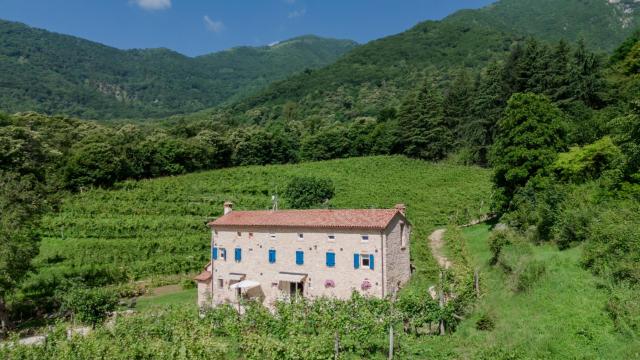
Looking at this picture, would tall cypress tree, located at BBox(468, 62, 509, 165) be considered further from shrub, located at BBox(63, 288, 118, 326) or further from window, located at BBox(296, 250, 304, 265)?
shrub, located at BBox(63, 288, 118, 326)

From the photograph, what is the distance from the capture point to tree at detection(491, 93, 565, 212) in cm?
2656

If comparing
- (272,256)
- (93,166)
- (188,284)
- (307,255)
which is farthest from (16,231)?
(93,166)

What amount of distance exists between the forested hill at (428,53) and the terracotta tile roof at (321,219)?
252ft

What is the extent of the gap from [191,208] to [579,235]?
37658mm

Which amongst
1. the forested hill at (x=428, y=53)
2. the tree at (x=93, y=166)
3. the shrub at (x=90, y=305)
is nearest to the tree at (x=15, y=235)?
the shrub at (x=90, y=305)

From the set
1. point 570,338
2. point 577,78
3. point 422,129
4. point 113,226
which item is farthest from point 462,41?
point 570,338

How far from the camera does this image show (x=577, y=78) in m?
43.9

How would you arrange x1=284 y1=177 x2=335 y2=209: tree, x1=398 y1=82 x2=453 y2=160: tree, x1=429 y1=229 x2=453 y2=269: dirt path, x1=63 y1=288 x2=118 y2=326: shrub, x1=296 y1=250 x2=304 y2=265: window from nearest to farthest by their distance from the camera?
x1=63 y1=288 x2=118 y2=326: shrub
x1=296 y1=250 x2=304 y2=265: window
x1=429 y1=229 x2=453 y2=269: dirt path
x1=284 y1=177 x2=335 y2=209: tree
x1=398 y1=82 x2=453 y2=160: tree

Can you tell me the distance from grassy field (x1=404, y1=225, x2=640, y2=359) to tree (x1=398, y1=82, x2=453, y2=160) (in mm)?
42247

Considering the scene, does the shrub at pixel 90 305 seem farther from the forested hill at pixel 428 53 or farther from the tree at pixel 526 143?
the forested hill at pixel 428 53

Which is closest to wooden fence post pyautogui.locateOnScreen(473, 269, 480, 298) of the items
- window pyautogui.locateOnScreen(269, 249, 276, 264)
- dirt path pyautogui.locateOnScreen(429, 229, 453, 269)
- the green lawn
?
dirt path pyautogui.locateOnScreen(429, 229, 453, 269)

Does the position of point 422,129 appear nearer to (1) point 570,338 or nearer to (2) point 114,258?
(2) point 114,258

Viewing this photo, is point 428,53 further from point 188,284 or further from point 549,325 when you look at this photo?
point 549,325

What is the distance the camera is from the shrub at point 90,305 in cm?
2335
